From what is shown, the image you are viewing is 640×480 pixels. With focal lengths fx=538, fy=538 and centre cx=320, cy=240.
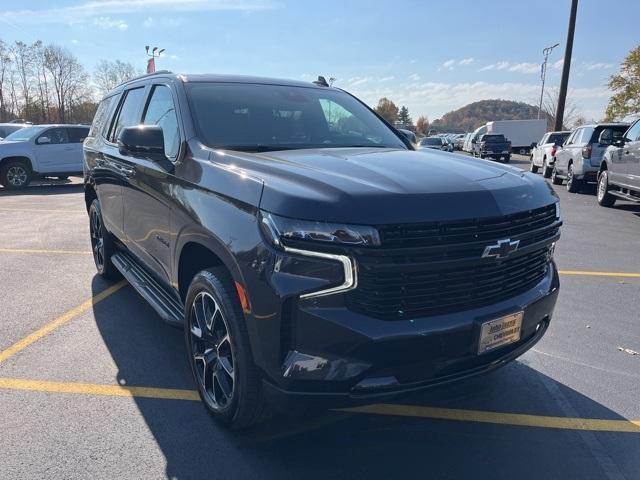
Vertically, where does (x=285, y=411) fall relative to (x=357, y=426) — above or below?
above

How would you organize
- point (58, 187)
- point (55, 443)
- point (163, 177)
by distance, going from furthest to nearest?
point (58, 187) → point (163, 177) → point (55, 443)

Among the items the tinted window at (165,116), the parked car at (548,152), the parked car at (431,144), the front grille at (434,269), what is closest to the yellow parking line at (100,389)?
the tinted window at (165,116)

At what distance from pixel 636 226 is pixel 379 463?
901 cm

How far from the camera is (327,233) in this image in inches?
91.1

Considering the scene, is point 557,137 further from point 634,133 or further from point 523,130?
point 523,130

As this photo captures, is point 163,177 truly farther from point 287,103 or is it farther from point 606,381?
point 606,381

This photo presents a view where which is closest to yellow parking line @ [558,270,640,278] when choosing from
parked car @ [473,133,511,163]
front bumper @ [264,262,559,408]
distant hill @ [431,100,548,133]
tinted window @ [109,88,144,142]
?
front bumper @ [264,262,559,408]

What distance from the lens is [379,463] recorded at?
2.74m

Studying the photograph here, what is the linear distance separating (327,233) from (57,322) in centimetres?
341

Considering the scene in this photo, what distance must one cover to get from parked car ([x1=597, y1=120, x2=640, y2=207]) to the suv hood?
8568 millimetres

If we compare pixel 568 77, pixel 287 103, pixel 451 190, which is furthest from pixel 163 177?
pixel 568 77

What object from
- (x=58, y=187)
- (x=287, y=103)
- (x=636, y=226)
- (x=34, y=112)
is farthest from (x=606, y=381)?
(x=34, y=112)

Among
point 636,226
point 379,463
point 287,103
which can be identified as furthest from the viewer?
point 636,226

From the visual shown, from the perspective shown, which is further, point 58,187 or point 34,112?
point 34,112
